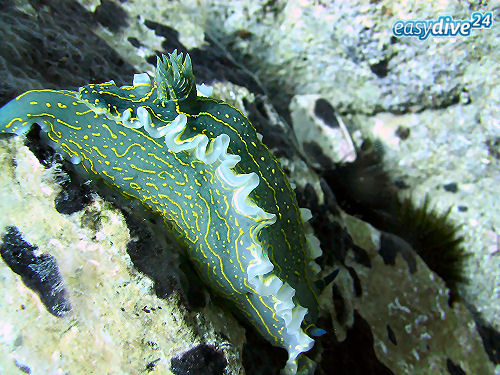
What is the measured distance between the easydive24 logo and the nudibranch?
2623mm

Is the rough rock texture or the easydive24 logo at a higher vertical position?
the easydive24 logo

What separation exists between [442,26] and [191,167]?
3.38 metres

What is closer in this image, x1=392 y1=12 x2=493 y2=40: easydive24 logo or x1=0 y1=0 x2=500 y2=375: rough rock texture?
x1=0 y1=0 x2=500 y2=375: rough rock texture

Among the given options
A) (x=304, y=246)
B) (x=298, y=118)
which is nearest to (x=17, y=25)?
(x=304, y=246)

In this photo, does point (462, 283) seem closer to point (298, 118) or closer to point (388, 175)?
point (388, 175)

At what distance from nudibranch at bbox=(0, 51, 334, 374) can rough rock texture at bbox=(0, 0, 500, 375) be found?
231 mm

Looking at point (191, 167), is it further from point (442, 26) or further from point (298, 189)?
point (442, 26)

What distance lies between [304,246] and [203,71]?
2120 millimetres

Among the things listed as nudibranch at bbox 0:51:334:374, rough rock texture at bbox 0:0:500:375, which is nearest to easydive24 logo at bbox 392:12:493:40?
rough rock texture at bbox 0:0:500:375

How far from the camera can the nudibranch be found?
7.11 feet

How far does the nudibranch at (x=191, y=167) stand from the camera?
217 cm

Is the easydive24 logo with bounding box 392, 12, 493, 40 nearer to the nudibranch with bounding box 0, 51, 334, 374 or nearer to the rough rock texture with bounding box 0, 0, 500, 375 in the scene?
the rough rock texture with bounding box 0, 0, 500, 375

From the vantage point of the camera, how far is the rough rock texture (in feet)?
6.99

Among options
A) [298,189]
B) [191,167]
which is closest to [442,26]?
[298,189]
